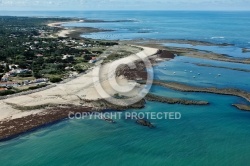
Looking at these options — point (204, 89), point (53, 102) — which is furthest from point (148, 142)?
point (204, 89)

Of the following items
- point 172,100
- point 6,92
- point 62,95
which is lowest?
point 172,100

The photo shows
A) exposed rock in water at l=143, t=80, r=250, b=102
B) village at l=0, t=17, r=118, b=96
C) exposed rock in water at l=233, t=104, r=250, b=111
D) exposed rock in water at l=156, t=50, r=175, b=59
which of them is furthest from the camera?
exposed rock in water at l=156, t=50, r=175, b=59

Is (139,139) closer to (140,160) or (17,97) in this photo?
(140,160)

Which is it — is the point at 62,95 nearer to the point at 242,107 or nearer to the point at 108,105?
the point at 108,105

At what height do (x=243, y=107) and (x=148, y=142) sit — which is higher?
(x=243, y=107)

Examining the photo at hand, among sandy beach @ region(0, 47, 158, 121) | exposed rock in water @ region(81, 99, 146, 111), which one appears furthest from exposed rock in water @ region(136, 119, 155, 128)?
sandy beach @ region(0, 47, 158, 121)

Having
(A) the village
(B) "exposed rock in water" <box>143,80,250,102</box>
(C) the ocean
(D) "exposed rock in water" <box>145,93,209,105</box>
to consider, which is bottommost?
(C) the ocean

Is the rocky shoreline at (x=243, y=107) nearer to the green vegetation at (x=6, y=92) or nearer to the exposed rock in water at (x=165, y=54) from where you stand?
the green vegetation at (x=6, y=92)

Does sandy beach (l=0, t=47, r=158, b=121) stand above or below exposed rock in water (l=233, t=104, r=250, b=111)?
above

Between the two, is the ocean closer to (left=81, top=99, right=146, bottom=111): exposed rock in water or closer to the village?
(left=81, top=99, right=146, bottom=111): exposed rock in water

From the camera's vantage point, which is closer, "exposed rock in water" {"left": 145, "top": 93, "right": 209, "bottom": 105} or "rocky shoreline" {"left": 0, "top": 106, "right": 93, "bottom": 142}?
"rocky shoreline" {"left": 0, "top": 106, "right": 93, "bottom": 142}

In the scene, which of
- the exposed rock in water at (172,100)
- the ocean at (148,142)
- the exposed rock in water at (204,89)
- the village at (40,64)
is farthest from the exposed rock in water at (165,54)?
the ocean at (148,142)

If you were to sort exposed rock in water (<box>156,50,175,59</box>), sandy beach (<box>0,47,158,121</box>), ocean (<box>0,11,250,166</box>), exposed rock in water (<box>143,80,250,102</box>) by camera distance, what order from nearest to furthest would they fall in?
ocean (<box>0,11,250,166</box>) → sandy beach (<box>0,47,158,121</box>) → exposed rock in water (<box>143,80,250,102</box>) → exposed rock in water (<box>156,50,175,59</box>)
